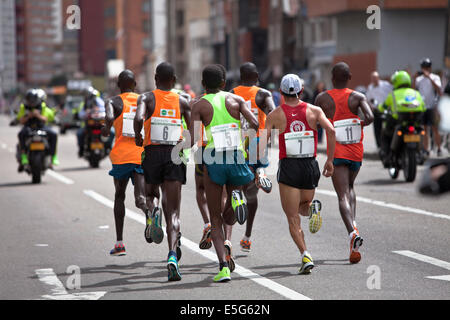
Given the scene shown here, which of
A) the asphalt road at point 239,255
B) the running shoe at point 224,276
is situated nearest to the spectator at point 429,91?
the asphalt road at point 239,255

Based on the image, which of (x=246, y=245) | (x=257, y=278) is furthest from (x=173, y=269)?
(x=246, y=245)

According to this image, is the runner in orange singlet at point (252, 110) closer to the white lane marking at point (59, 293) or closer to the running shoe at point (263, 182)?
the running shoe at point (263, 182)

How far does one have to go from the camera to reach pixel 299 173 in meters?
8.71

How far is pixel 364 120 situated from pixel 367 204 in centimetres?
431

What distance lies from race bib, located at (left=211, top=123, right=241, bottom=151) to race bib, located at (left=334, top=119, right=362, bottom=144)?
173 cm

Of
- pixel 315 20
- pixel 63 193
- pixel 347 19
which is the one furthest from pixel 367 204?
pixel 315 20

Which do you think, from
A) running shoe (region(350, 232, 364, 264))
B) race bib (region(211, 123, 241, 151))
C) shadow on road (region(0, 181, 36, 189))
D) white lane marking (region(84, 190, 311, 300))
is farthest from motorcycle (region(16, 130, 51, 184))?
race bib (region(211, 123, 241, 151))

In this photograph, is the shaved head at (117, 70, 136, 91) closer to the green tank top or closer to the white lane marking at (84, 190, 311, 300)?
the white lane marking at (84, 190, 311, 300)

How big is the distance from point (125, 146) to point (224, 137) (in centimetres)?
202

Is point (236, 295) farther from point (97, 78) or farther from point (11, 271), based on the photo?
point (97, 78)

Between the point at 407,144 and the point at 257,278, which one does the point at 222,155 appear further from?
the point at 407,144

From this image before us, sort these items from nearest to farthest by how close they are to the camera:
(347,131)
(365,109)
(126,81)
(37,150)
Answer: (365,109) → (347,131) → (126,81) → (37,150)

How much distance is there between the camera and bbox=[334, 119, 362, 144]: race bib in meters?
9.76
